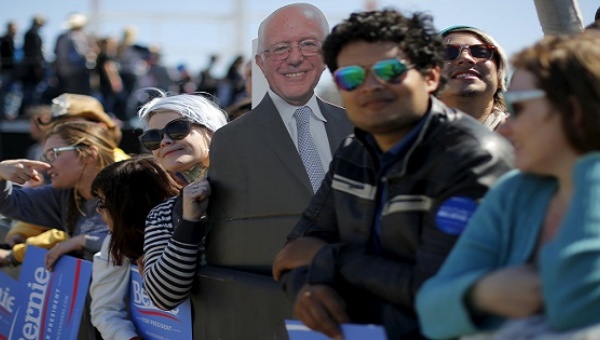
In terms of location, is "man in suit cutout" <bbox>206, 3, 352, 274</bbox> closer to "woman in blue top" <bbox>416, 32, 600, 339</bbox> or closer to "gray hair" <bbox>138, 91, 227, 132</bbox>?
"gray hair" <bbox>138, 91, 227, 132</bbox>

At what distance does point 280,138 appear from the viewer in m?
4.10

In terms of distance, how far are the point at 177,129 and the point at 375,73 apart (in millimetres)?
2120

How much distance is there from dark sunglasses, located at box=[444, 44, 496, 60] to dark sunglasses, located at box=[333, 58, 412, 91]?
1519mm

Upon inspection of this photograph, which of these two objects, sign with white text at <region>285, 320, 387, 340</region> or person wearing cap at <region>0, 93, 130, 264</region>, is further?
person wearing cap at <region>0, 93, 130, 264</region>

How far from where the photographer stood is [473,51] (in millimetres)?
4324

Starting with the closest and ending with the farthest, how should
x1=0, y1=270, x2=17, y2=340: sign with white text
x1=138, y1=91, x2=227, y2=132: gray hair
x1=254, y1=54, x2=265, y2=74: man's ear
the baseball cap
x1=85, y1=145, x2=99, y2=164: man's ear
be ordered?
x1=254, y1=54, x2=265, y2=74: man's ear
x1=138, y1=91, x2=227, y2=132: gray hair
x1=85, y1=145, x2=99, y2=164: man's ear
x1=0, y1=270, x2=17, y2=340: sign with white text
the baseball cap

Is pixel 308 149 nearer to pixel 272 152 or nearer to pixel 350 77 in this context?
pixel 272 152

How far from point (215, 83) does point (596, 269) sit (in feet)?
53.0

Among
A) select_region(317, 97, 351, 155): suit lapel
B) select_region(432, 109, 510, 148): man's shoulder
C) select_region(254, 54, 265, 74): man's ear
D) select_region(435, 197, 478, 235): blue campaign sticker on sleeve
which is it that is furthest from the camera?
select_region(254, 54, 265, 74): man's ear

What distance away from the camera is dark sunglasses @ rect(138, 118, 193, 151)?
15.5 ft

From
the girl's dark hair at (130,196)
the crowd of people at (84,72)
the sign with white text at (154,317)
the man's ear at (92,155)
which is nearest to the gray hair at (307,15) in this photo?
the girl's dark hair at (130,196)

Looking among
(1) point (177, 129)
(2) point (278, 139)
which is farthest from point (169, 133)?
(2) point (278, 139)

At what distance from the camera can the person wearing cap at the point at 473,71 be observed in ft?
14.1

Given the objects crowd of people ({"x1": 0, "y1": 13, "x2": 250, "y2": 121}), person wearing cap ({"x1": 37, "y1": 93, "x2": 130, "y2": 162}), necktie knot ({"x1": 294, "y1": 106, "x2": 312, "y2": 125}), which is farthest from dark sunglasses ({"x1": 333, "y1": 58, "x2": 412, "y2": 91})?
crowd of people ({"x1": 0, "y1": 13, "x2": 250, "y2": 121})
